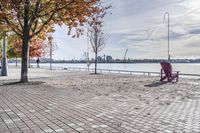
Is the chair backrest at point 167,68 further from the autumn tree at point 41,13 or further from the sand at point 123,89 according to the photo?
the autumn tree at point 41,13

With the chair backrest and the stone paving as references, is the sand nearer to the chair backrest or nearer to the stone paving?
the stone paving

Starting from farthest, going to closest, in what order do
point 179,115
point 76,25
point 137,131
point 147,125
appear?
point 76,25 < point 179,115 < point 147,125 < point 137,131

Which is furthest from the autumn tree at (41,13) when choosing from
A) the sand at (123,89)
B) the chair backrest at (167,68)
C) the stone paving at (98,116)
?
the stone paving at (98,116)

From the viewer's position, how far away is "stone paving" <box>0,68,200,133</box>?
7059 mm

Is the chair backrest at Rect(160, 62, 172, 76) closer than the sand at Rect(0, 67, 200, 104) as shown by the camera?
No

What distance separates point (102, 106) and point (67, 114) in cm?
169

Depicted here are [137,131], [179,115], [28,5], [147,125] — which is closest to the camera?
[137,131]

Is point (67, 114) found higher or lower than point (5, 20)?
lower

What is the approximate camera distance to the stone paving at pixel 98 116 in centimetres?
706

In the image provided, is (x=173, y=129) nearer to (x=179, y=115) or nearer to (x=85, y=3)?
(x=179, y=115)

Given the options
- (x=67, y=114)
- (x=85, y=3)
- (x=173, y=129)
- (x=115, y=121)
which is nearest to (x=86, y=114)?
(x=67, y=114)

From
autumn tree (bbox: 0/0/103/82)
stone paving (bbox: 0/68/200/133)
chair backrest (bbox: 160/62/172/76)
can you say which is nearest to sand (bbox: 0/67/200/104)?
stone paving (bbox: 0/68/200/133)

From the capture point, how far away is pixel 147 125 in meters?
7.34

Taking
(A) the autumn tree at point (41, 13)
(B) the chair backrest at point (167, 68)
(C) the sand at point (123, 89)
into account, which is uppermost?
(A) the autumn tree at point (41, 13)
